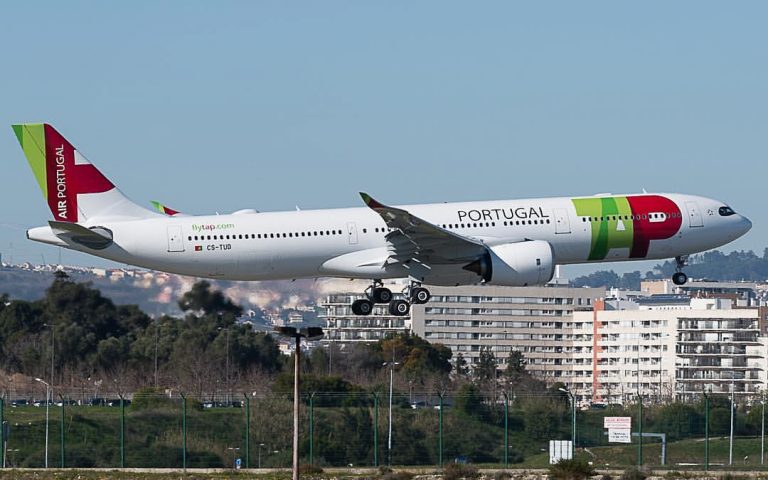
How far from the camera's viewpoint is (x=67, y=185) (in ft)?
224

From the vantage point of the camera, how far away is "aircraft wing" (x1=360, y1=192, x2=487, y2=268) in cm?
6575

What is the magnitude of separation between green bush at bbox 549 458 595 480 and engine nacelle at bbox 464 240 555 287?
11.9 metres

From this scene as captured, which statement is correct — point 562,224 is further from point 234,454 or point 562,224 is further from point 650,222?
point 234,454

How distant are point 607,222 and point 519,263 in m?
5.09

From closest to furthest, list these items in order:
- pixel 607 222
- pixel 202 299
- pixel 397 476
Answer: pixel 397 476, pixel 607 222, pixel 202 299

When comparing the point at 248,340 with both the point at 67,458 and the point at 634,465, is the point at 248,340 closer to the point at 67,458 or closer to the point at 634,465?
the point at 67,458

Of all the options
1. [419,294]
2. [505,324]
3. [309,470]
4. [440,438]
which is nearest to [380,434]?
[440,438]

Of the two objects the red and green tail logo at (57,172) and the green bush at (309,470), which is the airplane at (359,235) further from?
the green bush at (309,470)

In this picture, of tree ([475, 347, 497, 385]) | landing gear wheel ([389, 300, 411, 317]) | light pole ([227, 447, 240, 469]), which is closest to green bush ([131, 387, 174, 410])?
light pole ([227, 447, 240, 469])

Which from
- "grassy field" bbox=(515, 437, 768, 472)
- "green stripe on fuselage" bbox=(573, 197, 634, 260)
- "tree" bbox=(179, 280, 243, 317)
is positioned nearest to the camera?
"grassy field" bbox=(515, 437, 768, 472)

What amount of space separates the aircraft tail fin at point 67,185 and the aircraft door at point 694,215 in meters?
24.8

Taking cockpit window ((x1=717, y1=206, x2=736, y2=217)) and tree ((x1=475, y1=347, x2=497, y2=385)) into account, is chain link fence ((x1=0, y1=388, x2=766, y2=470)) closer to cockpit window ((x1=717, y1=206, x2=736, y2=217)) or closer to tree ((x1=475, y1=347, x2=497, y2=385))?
cockpit window ((x1=717, y1=206, x2=736, y2=217))

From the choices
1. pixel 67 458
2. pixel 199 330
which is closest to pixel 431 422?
pixel 67 458

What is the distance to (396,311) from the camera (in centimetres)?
6888
